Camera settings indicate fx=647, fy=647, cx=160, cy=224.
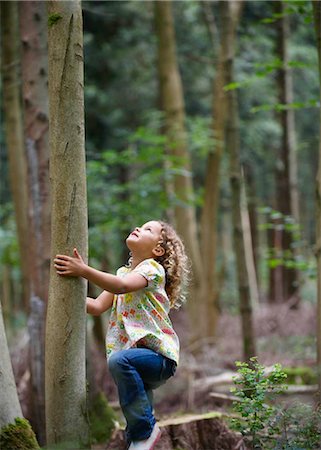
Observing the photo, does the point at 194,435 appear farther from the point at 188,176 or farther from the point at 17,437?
the point at 188,176

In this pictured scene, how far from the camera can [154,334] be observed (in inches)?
162

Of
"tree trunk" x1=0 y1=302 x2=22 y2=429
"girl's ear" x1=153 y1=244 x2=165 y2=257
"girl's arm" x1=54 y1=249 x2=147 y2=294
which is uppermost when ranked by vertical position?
"girl's ear" x1=153 y1=244 x2=165 y2=257

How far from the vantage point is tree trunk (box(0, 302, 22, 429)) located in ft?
12.1

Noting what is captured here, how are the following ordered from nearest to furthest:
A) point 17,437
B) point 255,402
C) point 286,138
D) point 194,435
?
point 17,437 → point 255,402 → point 194,435 → point 286,138

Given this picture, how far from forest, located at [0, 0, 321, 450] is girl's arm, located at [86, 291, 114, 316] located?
45cm

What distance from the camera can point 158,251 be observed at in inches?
171

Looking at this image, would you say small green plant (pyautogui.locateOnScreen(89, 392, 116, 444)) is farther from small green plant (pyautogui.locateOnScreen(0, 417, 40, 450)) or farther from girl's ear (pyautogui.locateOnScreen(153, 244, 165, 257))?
girl's ear (pyautogui.locateOnScreen(153, 244, 165, 257))

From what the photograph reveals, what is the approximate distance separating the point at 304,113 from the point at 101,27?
8598 mm

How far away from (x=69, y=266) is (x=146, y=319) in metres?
0.71

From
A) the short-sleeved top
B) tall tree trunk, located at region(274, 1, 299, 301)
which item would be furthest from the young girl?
tall tree trunk, located at region(274, 1, 299, 301)

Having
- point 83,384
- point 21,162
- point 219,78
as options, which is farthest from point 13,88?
point 83,384

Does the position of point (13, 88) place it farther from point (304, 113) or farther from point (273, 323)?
point (304, 113)

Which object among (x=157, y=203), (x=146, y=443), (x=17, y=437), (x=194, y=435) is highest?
(x=157, y=203)

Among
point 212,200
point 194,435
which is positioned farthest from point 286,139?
point 194,435
